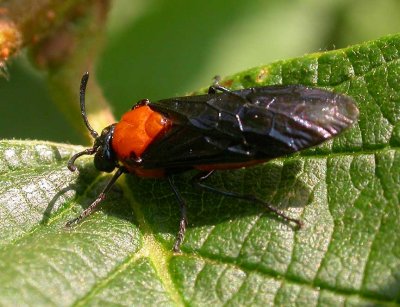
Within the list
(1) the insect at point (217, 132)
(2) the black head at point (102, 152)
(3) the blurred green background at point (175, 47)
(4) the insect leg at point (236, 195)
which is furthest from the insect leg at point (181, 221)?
(3) the blurred green background at point (175, 47)

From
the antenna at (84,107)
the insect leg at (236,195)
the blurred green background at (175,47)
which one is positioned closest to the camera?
the insect leg at (236,195)

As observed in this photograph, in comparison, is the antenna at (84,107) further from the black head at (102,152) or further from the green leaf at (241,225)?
the green leaf at (241,225)

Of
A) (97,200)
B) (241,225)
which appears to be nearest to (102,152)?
(97,200)

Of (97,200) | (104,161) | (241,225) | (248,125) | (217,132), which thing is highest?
(248,125)

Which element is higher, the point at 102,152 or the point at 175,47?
the point at 175,47

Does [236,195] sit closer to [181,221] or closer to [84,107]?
[181,221]

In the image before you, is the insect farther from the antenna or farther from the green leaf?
the antenna

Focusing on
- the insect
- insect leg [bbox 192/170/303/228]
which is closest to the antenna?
the insect
